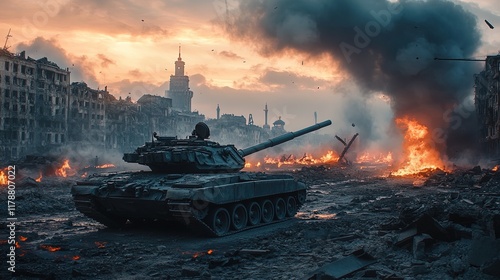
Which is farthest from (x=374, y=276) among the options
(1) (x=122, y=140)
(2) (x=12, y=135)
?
(1) (x=122, y=140)

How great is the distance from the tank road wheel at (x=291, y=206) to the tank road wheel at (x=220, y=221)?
350 centimetres

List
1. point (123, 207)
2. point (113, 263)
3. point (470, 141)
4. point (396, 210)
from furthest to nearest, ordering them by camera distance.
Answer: point (470, 141), point (396, 210), point (123, 207), point (113, 263)

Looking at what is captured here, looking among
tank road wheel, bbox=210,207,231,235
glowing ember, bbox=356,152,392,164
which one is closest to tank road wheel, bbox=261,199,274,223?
tank road wheel, bbox=210,207,231,235

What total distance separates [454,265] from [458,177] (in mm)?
22138

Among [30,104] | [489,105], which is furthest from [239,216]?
[30,104]

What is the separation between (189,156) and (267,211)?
3.17 m

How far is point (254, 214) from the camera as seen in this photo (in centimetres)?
1349

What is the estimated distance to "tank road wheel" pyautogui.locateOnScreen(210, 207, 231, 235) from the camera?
11594 millimetres

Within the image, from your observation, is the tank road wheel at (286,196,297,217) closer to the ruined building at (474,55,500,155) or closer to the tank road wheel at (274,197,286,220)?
the tank road wheel at (274,197,286,220)

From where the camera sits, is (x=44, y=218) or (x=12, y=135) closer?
(x=44, y=218)

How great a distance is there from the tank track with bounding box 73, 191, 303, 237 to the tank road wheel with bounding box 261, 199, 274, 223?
0.41 ft

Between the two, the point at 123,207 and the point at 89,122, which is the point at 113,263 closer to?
the point at 123,207

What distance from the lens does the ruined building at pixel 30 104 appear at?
52.5m

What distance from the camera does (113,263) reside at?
29.0 ft
